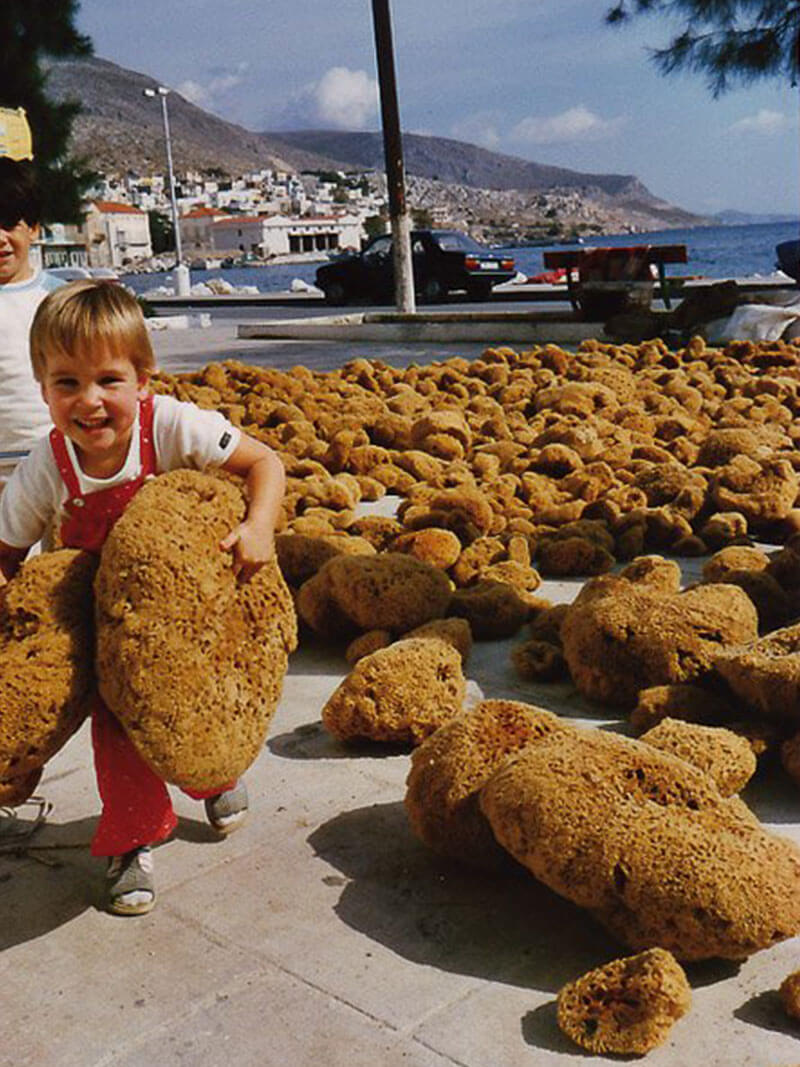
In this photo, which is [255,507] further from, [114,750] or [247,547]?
[114,750]

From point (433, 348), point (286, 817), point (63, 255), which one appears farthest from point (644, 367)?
point (63, 255)

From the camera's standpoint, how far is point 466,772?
2.45 meters

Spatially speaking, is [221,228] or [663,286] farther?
[221,228]

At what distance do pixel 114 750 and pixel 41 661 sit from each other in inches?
11.2

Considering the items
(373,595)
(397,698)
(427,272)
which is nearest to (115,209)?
(427,272)

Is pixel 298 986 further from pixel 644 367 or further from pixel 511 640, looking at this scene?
pixel 644 367

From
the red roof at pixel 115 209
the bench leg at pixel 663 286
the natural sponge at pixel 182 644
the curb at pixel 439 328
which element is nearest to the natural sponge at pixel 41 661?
the natural sponge at pixel 182 644

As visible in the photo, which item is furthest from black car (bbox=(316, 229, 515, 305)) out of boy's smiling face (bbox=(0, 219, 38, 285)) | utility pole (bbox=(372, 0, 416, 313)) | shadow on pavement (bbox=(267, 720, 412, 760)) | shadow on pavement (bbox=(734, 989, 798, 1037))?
shadow on pavement (bbox=(734, 989, 798, 1037))

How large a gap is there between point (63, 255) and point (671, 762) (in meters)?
57.9

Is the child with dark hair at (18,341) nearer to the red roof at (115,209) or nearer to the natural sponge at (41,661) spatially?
the natural sponge at (41,661)

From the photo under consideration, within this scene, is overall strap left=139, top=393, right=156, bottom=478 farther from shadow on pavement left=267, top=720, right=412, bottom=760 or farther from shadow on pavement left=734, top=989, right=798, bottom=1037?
shadow on pavement left=734, top=989, right=798, bottom=1037

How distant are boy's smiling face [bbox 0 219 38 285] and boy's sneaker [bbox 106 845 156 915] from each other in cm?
167

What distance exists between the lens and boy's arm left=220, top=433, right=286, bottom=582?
230 cm

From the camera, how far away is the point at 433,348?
12.2m
